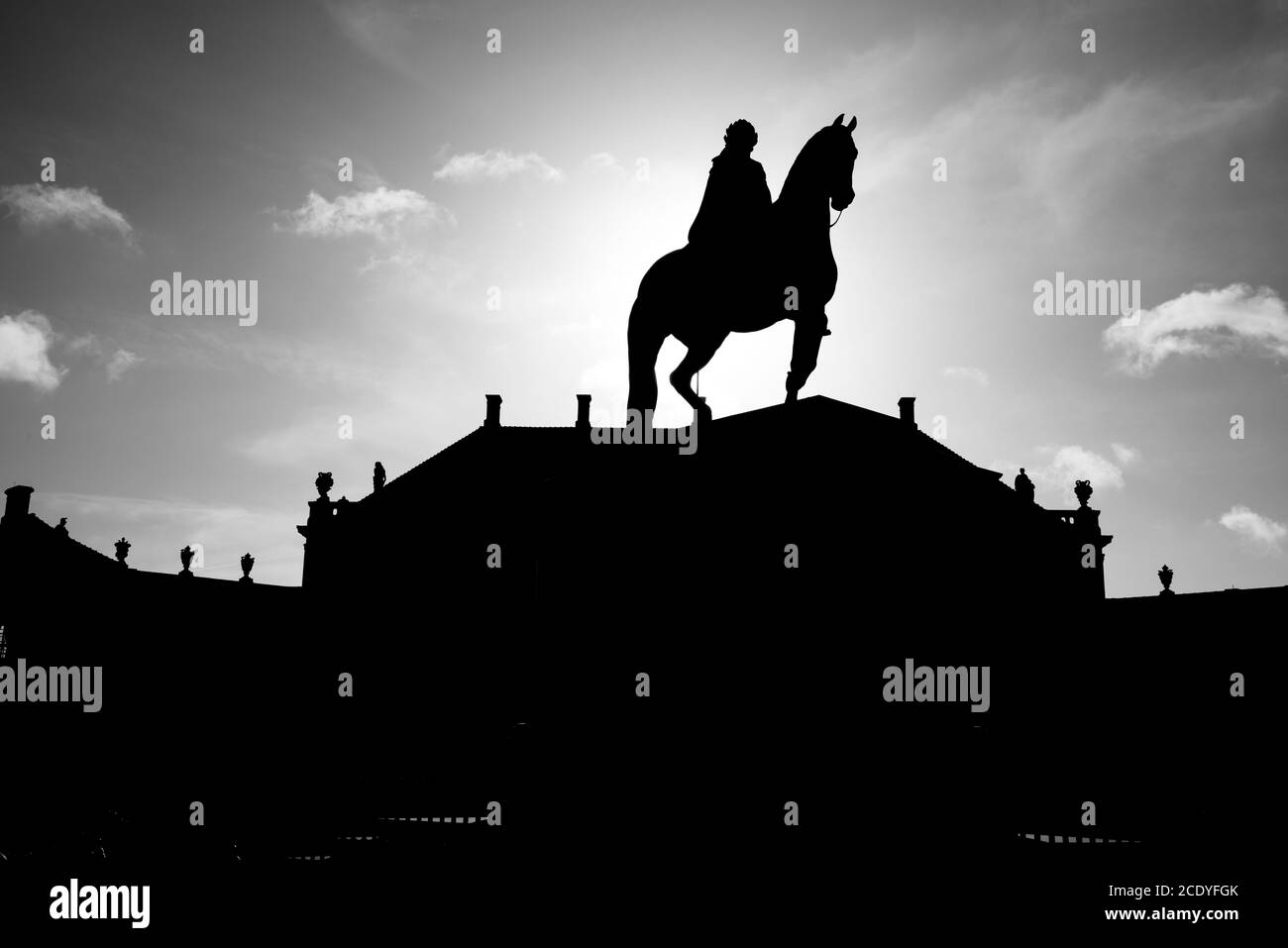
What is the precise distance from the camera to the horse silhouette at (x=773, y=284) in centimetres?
732

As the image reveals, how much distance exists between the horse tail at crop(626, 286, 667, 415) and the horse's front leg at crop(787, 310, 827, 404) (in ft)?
4.41

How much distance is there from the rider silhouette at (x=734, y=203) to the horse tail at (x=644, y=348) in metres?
0.78

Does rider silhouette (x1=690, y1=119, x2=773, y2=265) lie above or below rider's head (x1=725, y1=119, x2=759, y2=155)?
below

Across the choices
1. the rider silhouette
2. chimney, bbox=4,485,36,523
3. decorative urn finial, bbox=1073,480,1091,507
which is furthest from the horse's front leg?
chimney, bbox=4,485,36,523

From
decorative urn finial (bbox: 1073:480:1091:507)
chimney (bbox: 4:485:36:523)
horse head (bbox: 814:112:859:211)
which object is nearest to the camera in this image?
horse head (bbox: 814:112:859:211)

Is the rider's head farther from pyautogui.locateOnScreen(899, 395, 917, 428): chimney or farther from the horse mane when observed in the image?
pyautogui.locateOnScreen(899, 395, 917, 428): chimney

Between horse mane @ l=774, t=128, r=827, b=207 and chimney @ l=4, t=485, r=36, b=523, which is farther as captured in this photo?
chimney @ l=4, t=485, r=36, b=523

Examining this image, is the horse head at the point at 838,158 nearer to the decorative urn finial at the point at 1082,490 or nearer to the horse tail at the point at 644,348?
the horse tail at the point at 644,348

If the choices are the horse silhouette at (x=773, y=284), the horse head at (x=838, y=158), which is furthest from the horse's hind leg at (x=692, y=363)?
the horse head at (x=838, y=158)

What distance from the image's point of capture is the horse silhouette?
732 cm

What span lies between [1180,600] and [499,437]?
98.5 ft
